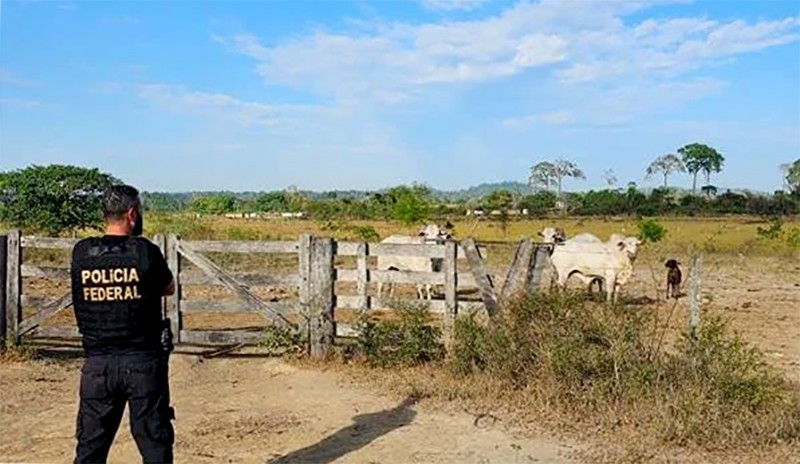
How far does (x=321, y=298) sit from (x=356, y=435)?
324 centimetres

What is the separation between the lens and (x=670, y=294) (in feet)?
58.5

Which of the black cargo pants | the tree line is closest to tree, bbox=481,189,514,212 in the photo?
the tree line

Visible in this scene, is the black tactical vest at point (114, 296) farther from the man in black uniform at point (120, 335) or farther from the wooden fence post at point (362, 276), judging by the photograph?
the wooden fence post at point (362, 276)

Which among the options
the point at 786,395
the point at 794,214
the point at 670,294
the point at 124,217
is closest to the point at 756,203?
the point at 794,214

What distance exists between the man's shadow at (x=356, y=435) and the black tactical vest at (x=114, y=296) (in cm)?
218

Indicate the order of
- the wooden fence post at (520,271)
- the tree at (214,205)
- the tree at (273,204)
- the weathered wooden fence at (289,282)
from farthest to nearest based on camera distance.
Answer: the tree at (273,204)
the tree at (214,205)
the weathered wooden fence at (289,282)
the wooden fence post at (520,271)

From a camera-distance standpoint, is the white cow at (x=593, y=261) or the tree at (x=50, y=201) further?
the tree at (x=50, y=201)

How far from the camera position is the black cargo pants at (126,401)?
4.88 metres

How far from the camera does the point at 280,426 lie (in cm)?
762

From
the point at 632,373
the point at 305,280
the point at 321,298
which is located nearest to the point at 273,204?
the point at 305,280

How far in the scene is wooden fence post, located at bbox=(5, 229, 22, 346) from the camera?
1091 centimetres

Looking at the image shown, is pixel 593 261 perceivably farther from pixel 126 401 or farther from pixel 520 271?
pixel 126 401

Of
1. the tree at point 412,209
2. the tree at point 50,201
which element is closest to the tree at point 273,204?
the tree at point 412,209

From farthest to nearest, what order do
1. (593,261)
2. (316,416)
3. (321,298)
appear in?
(593,261), (321,298), (316,416)
